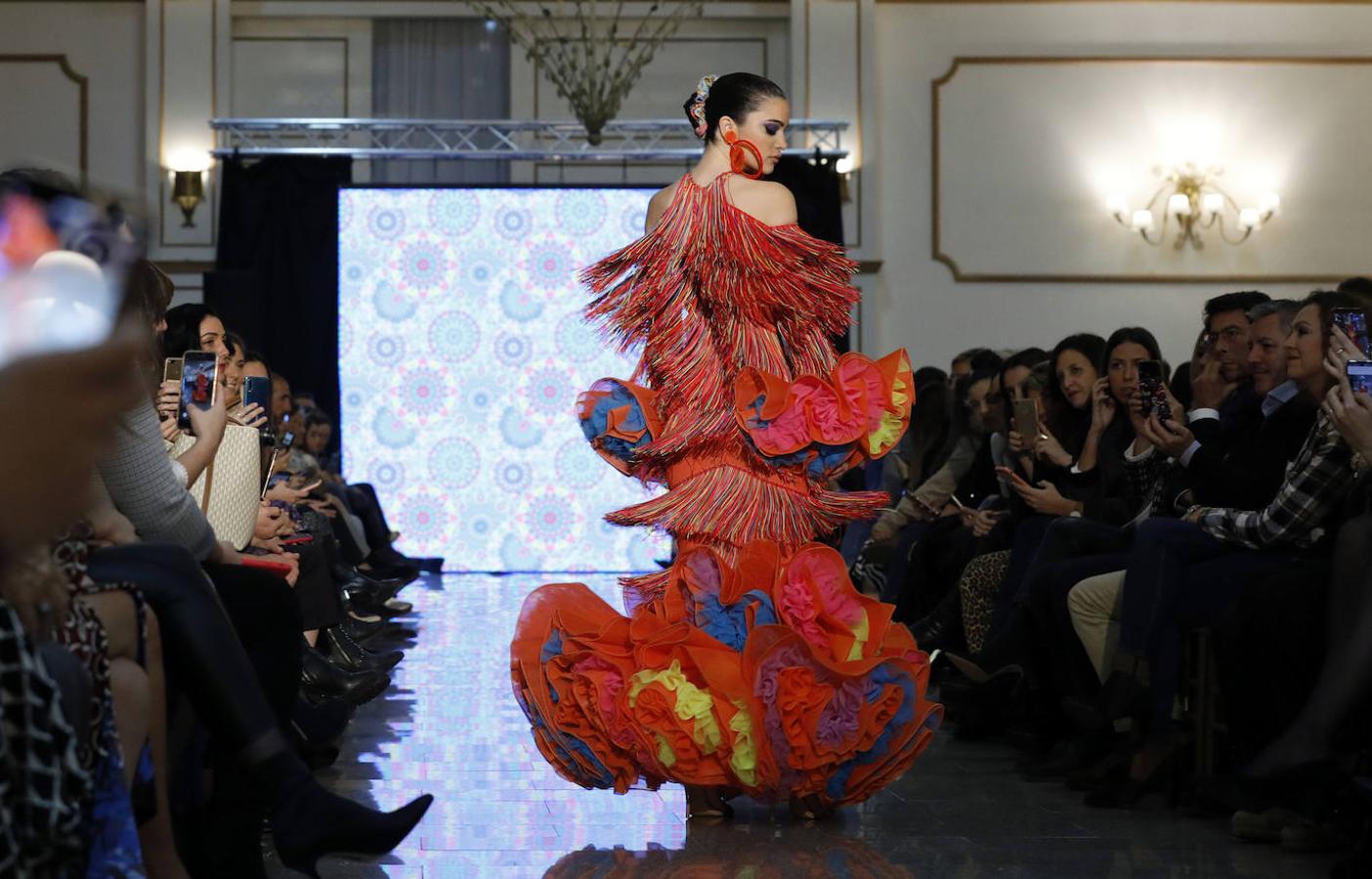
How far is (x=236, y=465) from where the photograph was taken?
3.35 m

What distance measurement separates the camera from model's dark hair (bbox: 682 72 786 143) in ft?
Result: 11.2

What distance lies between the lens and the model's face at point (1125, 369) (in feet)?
14.3

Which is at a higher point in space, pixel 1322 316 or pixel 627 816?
pixel 1322 316

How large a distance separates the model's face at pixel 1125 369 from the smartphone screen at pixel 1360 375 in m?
1.25

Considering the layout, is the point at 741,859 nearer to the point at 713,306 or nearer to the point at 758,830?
the point at 758,830

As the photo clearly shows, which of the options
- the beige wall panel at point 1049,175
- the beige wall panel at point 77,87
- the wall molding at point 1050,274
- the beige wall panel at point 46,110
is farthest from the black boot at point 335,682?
the beige wall panel at point 46,110

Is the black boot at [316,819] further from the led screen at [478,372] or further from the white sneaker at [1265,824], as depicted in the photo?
the led screen at [478,372]

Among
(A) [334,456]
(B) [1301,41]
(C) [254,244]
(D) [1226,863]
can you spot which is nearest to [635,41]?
(C) [254,244]

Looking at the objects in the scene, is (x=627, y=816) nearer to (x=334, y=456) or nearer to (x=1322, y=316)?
(x=1322, y=316)

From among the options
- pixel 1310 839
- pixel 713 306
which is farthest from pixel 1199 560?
pixel 713 306

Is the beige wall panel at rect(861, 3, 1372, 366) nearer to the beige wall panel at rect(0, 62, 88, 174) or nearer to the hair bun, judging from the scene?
the beige wall panel at rect(0, 62, 88, 174)

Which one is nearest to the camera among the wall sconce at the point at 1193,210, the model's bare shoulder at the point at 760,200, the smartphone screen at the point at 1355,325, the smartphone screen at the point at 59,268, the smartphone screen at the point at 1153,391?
the smartphone screen at the point at 59,268

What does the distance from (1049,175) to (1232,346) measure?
6820mm

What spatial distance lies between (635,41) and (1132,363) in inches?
261
